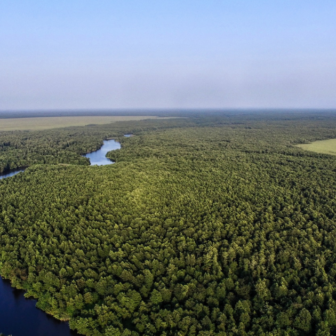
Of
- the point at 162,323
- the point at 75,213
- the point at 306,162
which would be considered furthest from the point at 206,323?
the point at 306,162

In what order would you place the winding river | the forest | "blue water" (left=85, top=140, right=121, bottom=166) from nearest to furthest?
the forest → the winding river → "blue water" (left=85, top=140, right=121, bottom=166)

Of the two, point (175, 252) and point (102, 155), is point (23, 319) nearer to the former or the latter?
point (175, 252)

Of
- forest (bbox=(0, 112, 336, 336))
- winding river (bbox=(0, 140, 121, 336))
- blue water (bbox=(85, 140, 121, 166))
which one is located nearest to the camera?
forest (bbox=(0, 112, 336, 336))

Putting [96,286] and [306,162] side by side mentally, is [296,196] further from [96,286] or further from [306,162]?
[96,286]

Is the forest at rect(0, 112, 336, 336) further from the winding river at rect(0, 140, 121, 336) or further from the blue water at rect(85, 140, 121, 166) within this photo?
the blue water at rect(85, 140, 121, 166)

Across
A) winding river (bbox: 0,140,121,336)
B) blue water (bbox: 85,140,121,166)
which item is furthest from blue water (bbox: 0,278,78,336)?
blue water (bbox: 85,140,121,166)

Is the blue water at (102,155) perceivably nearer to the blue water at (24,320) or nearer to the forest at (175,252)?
the forest at (175,252)

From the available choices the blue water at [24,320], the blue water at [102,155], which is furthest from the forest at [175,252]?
the blue water at [102,155]
